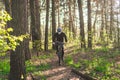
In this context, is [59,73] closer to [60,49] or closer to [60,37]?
[60,49]

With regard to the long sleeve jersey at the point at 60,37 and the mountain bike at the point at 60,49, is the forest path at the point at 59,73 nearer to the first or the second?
the mountain bike at the point at 60,49

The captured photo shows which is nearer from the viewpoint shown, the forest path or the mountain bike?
the forest path

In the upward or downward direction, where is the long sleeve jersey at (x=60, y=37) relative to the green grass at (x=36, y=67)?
upward

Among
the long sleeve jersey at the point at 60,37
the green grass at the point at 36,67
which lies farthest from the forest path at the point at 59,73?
the long sleeve jersey at the point at 60,37

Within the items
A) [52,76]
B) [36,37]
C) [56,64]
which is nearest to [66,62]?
[56,64]

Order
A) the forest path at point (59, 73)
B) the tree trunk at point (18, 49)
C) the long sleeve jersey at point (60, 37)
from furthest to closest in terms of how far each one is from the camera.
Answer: the long sleeve jersey at point (60, 37)
the forest path at point (59, 73)
the tree trunk at point (18, 49)

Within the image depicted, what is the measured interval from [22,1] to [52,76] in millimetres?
3693

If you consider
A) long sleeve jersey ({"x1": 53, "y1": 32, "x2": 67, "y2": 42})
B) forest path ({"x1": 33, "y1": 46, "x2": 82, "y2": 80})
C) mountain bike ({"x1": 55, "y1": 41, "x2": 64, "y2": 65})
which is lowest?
forest path ({"x1": 33, "y1": 46, "x2": 82, "y2": 80})

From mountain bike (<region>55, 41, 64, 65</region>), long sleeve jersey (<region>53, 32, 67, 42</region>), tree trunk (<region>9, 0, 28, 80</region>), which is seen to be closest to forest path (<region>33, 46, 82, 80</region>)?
mountain bike (<region>55, 41, 64, 65</region>)

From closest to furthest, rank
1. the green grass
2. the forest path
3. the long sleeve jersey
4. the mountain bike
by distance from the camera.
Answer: the forest path < the green grass < the long sleeve jersey < the mountain bike

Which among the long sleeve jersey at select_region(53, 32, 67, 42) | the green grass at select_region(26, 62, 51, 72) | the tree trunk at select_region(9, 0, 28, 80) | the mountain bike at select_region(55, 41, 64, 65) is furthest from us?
the mountain bike at select_region(55, 41, 64, 65)

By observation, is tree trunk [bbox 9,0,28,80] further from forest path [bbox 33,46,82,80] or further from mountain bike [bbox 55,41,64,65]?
mountain bike [bbox 55,41,64,65]

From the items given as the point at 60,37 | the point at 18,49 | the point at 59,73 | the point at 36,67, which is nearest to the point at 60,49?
the point at 60,37

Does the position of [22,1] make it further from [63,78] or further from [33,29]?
[33,29]
